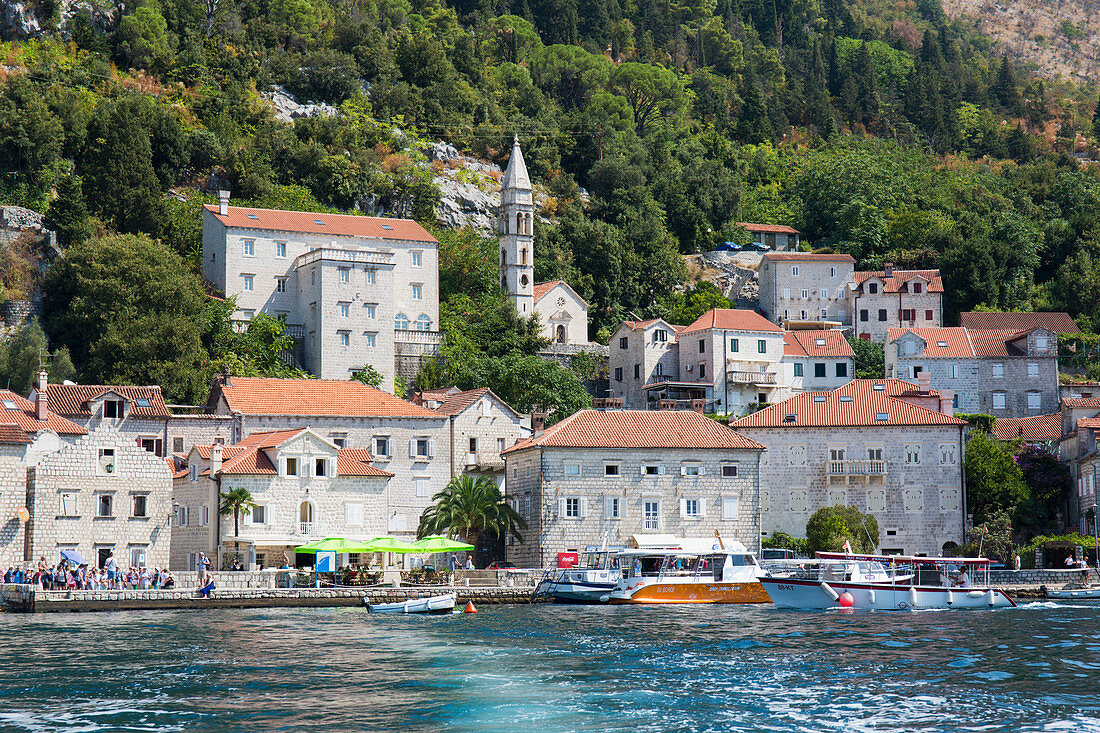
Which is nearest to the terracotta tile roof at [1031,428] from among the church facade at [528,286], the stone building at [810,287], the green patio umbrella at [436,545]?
the stone building at [810,287]

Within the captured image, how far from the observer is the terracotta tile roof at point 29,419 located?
54.8 metres

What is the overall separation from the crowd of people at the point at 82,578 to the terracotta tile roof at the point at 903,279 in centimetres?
6057

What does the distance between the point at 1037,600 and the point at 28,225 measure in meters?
57.0

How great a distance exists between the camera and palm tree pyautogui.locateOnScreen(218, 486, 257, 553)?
55.3 metres

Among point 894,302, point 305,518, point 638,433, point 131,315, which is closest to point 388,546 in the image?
point 305,518

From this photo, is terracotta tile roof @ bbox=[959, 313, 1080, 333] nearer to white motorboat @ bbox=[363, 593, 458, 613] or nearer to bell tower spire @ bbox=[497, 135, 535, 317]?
bell tower spire @ bbox=[497, 135, 535, 317]

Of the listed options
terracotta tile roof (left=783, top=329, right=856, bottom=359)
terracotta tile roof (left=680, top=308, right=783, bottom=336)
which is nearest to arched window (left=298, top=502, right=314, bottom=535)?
A: terracotta tile roof (left=680, top=308, right=783, bottom=336)

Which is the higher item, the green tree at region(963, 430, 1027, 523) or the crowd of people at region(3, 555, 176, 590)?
the green tree at region(963, 430, 1027, 523)

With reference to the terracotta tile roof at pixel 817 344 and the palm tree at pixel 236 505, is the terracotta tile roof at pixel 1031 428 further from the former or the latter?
the palm tree at pixel 236 505

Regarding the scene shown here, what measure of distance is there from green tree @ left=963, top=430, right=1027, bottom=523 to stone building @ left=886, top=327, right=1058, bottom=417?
48.6 feet

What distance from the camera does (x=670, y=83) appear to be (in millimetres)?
132625

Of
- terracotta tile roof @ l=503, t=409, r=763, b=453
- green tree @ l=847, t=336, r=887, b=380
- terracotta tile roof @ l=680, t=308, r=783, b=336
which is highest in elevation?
terracotta tile roof @ l=680, t=308, r=783, b=336

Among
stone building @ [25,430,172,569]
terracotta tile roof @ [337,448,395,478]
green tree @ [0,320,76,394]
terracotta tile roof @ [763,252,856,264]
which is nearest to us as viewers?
stone building @ [25,430,172,569]

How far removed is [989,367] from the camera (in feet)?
271
